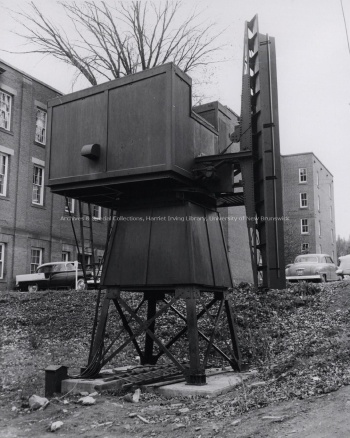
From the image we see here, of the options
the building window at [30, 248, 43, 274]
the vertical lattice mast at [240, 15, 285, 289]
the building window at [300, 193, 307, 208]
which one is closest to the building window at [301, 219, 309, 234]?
the building window at [300, 193, 307, 208]

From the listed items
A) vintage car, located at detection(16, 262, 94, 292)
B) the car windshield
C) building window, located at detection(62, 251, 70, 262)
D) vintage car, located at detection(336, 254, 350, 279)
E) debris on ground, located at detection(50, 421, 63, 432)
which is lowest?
debris on ground, located at detection(50, 421, 63, 432)

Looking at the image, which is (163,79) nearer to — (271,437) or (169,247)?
(169,247)

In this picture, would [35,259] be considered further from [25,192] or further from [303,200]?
[303,200]

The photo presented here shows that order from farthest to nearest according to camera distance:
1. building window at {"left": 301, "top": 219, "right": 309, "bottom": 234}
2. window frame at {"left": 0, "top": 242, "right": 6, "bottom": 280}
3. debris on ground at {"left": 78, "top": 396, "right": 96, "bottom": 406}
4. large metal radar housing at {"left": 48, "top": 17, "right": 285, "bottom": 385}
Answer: building window at {"left": 301, "top": 219, "right": 309, "bottom": 234}, window frame at {"left": 0, "top": 242, "right": 6, "bottom": 280}, large metal radar housing at {"left": 48, "top": 17, "right": 285, "bottom": 385}, debris on ground at {"left": 78, "top": 396, "right": 96, "bottom": 406}

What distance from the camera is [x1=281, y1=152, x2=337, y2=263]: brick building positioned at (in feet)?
176

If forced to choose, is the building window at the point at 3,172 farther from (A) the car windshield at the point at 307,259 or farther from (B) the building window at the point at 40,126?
(A) the car windshield at the point at 307,259

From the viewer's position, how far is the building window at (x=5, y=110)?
27.7m

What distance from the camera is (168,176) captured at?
8.79 meters

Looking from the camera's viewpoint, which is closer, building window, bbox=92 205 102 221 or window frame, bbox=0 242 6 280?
window frame, bbox=0 242 6 280

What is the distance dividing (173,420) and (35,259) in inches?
921

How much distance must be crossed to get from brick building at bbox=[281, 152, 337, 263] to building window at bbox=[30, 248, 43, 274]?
29.2 meters

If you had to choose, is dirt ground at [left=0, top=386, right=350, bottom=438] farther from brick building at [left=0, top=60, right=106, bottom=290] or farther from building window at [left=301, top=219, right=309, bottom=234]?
building window at [left=301, top=219, right=309, bottom=234]

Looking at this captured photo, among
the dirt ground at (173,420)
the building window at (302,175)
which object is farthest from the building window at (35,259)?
the building window at (302,175)

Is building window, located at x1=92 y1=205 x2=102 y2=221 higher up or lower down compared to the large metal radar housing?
higher up
